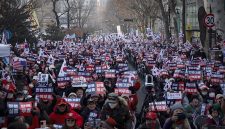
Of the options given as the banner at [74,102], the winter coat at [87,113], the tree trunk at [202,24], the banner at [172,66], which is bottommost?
the winter coat at [87,113]

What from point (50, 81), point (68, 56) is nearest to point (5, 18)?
point (68, 56)

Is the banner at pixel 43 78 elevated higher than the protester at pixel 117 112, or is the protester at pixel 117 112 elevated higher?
the banner at pixel 43 78

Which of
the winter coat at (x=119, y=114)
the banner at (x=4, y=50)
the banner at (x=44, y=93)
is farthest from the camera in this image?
the banner at (x=4, y=50)

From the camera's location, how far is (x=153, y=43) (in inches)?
1667

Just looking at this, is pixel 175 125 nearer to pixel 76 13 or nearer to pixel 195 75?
pixel 195 75

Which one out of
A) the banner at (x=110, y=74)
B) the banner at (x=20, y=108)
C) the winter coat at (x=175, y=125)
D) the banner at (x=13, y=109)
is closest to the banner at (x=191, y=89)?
the banner at (x=110, y=74)

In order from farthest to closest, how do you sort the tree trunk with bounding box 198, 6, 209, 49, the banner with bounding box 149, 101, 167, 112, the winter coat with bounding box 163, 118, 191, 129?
the tree trunk with bounding box 198, 6, 209, 49 < the banner with bounding box 149, 101, 167, 112 < the winter coat with bounding box 163, 118, 191, 129

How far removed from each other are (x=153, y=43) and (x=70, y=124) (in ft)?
112

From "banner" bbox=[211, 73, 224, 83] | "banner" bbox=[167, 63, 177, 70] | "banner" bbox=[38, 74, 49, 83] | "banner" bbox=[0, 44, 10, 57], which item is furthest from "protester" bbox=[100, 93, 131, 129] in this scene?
"banner" bbox=[167, 63, 177, 70]

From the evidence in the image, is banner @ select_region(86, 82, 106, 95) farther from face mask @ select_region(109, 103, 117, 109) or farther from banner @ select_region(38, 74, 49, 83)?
banner @ select_region(38, 74, 49, 83)

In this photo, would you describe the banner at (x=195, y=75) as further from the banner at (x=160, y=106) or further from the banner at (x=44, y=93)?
the banner at (x=44, y=93)

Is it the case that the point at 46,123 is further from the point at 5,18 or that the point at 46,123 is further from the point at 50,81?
the point at 5,18

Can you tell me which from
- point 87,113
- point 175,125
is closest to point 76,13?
point 87,113

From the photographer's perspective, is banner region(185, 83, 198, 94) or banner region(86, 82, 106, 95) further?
banner region(185, 83, 198, 94)
